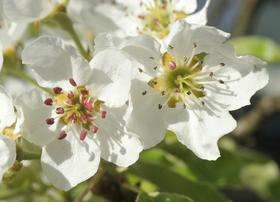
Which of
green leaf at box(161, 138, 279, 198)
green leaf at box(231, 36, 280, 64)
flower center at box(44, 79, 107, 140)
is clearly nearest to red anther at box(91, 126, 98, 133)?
flower center at box(44, 79, 107, 140)

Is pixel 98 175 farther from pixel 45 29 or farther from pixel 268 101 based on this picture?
pixel 268 101

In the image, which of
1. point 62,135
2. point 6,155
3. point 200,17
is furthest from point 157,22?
point 6,155

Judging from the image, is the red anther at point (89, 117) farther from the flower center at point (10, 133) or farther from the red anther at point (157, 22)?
the red anther at point (157, 22)

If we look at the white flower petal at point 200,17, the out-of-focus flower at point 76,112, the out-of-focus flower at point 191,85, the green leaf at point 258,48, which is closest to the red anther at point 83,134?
the out-of-focus flower at point 76,112

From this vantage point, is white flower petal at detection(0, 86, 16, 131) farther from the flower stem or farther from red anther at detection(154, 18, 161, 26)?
red anther at detection(154, 18, 161, 26)

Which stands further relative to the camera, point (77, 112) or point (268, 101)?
point (268, 101)

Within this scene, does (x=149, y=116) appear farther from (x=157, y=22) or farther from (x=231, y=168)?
(x=231, y=168)

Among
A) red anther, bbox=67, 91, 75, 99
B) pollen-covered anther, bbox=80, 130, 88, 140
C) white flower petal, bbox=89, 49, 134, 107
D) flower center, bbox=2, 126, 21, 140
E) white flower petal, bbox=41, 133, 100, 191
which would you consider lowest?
white flower petal, bbox=41, 133, 100, 191

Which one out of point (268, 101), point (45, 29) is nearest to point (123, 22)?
point (45, 29)
